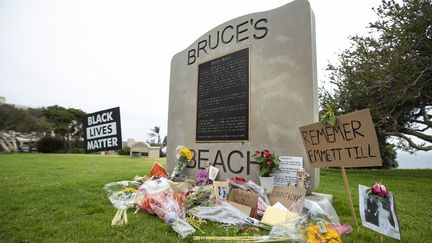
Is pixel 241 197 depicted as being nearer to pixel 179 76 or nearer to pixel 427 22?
pixel 179 76

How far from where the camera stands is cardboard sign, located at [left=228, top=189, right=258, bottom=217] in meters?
3.00

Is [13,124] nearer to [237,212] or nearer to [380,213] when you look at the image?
[237,212]

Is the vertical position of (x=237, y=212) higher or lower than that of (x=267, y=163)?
lower

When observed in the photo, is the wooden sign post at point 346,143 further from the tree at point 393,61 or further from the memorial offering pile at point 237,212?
the tree at point 393,61

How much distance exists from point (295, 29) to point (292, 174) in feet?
→ 7.86

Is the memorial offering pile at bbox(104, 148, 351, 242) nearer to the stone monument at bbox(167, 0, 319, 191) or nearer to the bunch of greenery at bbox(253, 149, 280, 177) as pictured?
the bunch of greenery at bbox(253, 149, 280, 177)

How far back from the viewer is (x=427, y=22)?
301 inches

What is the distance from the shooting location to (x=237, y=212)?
278 cm

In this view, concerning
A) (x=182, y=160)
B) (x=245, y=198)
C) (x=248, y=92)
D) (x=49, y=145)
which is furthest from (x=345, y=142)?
(x=49, y=145)

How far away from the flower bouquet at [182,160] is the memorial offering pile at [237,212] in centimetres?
124

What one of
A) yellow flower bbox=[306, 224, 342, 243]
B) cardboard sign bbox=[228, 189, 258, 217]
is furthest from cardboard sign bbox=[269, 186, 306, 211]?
yellow flower bbox=[306, 224, 342, 243]

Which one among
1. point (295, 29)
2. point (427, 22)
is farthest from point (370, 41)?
point (295, 29)

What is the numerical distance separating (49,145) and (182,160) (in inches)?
1090

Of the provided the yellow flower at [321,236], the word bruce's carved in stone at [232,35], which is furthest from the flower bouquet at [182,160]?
the yellow flower at [321,236]
